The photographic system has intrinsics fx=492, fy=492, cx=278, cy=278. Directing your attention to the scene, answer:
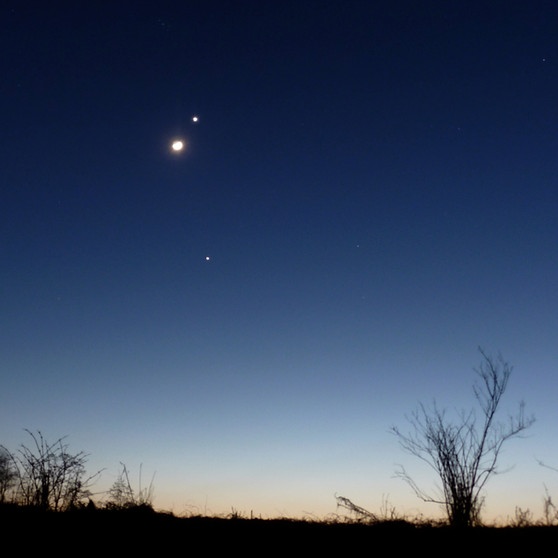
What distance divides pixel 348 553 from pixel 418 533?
1.66 metres

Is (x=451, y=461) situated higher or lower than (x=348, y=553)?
higher

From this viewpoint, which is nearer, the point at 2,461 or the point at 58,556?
the point at 58,556

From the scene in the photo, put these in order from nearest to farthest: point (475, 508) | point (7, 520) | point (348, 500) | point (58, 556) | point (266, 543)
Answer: point (58, 556), point (266, 543), point (7, 520), point (348, 500), point (475, 508)

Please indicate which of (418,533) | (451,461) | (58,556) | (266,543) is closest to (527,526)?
(418,533)

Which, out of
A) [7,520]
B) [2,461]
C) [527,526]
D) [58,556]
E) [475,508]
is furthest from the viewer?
[2,461]

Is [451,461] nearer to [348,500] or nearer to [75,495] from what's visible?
[348,500]

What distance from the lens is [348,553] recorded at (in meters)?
6.00

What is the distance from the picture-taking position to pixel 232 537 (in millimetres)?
6566

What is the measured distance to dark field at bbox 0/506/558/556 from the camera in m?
5.91

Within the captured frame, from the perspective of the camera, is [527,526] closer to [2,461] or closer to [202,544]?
[202,544]

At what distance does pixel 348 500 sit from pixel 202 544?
444 centimetres

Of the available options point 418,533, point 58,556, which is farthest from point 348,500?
point 58,556

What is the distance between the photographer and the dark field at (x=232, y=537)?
19.4 ft

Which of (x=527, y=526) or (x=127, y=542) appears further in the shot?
(x=527, y=526)
